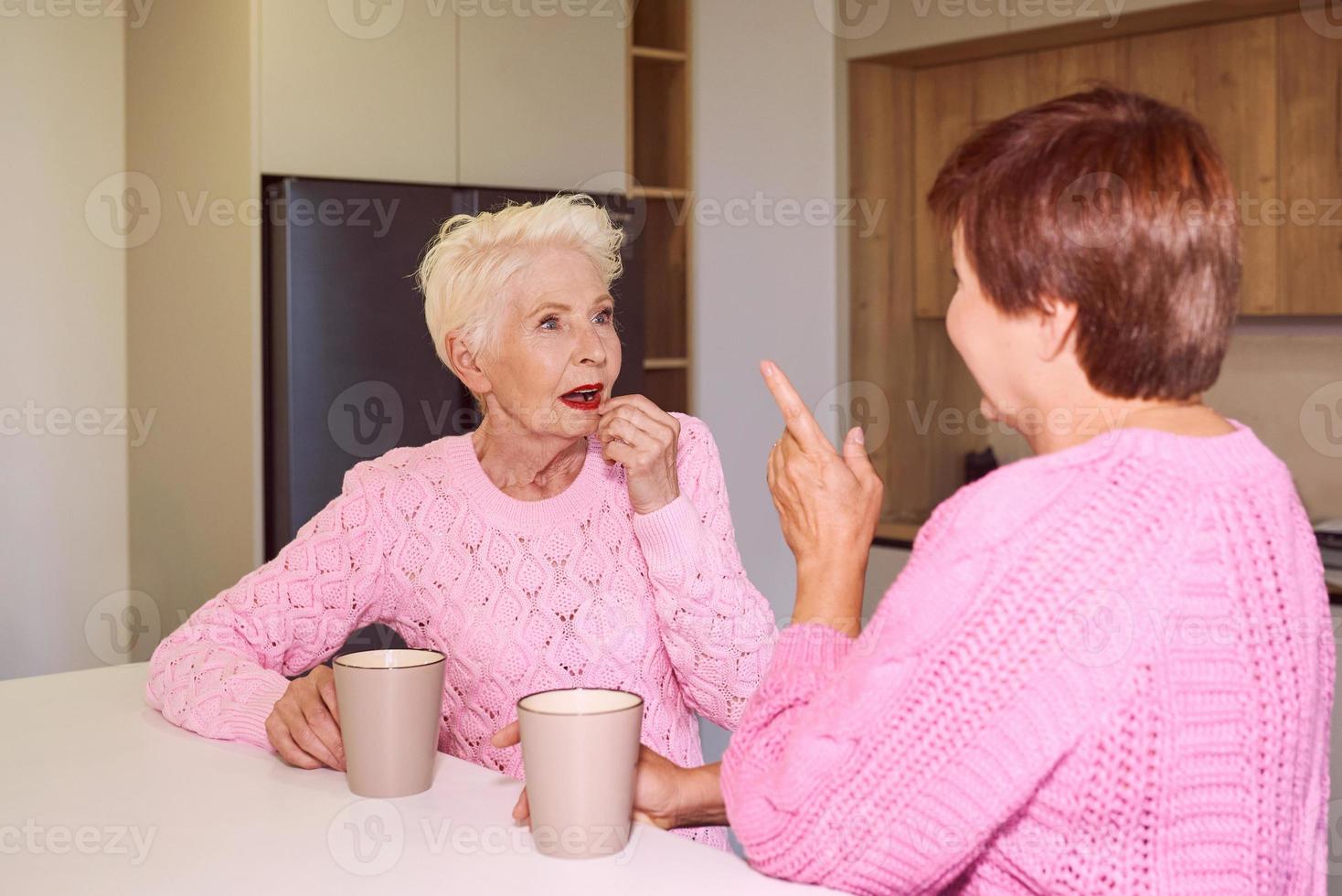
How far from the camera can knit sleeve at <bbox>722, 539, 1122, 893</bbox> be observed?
793 mm

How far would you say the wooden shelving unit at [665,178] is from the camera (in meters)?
3.55

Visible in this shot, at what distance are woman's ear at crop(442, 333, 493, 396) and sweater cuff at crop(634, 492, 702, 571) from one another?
37 centimetres

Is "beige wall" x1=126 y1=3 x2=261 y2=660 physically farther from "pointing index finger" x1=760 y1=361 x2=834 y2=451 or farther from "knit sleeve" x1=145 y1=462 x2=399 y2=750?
"pointing index finger" x1=760 y1=361 x2=834 y2=451

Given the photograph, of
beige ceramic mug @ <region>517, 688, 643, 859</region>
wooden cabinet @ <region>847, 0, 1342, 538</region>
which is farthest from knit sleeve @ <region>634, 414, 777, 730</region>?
wooden cabinet @ <region>847, 0, 1342, 538</region>

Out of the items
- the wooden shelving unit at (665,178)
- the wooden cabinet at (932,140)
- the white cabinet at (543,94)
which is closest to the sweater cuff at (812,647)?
the white cabinet at (543,94)

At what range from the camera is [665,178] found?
11.9 ft

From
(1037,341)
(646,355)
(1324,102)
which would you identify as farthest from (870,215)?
(1037,341)

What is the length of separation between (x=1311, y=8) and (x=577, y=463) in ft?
7.74

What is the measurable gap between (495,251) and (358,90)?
1.42 m

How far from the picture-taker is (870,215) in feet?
12.6

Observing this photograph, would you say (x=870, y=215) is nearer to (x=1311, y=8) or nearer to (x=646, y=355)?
(x=646, y=355)

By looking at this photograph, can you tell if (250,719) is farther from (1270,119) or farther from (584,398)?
(1270,119)

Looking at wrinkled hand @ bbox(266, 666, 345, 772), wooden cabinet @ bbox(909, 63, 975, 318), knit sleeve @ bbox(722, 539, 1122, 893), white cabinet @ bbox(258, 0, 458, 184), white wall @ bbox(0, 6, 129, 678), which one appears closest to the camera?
knit sleeve @ bbox(722, 539, 1122, 893)

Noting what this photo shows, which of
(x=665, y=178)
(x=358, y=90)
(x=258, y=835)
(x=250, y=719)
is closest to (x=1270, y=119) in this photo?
A: (x=665, y=178)
